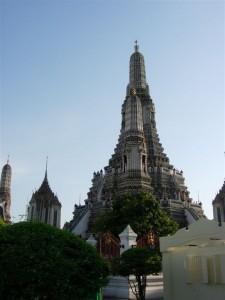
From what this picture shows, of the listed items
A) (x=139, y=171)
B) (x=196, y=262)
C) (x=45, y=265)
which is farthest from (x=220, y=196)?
(x=45, y=265)

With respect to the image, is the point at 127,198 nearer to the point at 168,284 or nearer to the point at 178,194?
the point at 178,194

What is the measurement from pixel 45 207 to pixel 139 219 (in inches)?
1006

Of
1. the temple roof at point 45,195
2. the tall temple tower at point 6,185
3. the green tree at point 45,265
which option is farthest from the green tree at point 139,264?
the tall temple tower at point 6,185

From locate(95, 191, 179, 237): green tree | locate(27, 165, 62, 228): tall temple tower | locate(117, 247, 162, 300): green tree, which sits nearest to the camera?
locate(117, 247, 162, 300): green tree

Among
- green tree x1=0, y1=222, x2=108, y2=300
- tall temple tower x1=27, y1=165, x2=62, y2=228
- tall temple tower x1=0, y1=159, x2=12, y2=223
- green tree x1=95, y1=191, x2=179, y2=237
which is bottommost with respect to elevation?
green tree x1=0, y1=222, x2=108, y2=300

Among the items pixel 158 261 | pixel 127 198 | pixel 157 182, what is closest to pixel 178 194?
pixel 157 182

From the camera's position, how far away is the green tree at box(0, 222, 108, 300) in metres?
10.6

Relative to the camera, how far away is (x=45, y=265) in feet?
35.3

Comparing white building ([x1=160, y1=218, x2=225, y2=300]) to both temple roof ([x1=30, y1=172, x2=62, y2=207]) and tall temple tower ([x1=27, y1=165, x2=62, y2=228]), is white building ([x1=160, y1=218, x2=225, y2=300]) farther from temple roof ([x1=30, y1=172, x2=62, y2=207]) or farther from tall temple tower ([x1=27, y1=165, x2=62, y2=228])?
temple roof ([x1=30, y1=172, x2=62, y2=207])

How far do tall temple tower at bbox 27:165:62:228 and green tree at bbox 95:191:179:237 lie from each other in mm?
21091

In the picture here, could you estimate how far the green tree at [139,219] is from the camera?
104 feet

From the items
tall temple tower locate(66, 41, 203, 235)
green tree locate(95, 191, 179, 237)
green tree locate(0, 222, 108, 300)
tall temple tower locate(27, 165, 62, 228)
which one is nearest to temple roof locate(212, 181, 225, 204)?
tall temple tower locate(66, 41, 203, 235)

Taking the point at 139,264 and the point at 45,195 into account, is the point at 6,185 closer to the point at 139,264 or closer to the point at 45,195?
the point at 45,195

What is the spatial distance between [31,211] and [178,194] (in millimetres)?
21904
